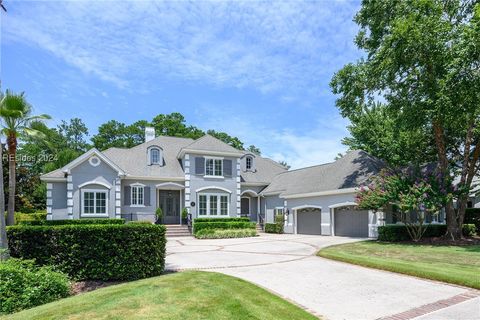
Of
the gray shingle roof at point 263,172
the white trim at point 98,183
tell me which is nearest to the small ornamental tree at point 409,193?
the gray shingle roof at point 263,172

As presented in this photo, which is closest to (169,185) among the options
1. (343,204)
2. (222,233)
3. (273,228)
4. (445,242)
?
(222,233)

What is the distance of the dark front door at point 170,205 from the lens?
95.1ft

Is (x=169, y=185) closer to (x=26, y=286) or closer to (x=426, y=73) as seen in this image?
(x=426, y=73)

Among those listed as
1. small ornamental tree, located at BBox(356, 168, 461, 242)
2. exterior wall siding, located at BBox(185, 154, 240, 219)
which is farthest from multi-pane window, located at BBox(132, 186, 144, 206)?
small ornamental tree, located at BBox(356, 168, 461, 242)

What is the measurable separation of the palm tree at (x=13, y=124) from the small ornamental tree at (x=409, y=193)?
695 inches

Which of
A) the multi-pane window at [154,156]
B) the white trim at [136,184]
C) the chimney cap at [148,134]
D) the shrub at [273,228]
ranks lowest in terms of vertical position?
the shrub at [273,228]

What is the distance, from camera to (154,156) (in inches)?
1148

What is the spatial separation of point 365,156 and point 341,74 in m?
6.60

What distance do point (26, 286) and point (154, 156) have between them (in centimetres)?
2179

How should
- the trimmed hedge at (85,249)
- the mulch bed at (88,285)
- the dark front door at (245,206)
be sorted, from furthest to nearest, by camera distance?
the dark front door at (245,206), the trimmed hedge at (85,249), the mulch bed at (88,285)

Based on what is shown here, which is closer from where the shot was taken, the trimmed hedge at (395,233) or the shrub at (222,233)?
the trimmed hedge at (395,233)

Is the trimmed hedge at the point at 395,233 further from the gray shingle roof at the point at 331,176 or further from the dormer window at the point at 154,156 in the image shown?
the dormer window at the point at 154,156

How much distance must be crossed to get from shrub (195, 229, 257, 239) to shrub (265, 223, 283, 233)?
11.8 ft

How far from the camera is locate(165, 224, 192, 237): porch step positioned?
2608 cm
